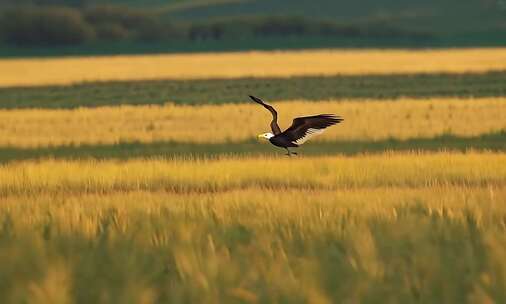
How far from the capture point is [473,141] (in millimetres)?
22656

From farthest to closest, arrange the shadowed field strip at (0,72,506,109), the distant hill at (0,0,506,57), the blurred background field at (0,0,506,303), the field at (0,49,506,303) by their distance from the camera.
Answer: the distant hill at (0,0,506,57) → the shadowed field strip at (0,72,506,109) → the blurred background field at (0,0,506,303) → the field at (0,49,506,303)

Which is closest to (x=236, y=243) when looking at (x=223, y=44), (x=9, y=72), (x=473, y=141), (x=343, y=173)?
(x=343, y=173)

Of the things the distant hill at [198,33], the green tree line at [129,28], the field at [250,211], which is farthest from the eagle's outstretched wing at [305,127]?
the green tree line at [129,28]

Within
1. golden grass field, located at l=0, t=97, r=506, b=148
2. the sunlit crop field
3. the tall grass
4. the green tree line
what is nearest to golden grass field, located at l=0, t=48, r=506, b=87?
the green tree line

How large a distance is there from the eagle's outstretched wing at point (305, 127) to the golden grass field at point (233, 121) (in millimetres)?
10458

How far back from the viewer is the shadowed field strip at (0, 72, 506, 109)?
37281 millimetres

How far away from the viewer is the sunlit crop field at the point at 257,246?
24.8 feet

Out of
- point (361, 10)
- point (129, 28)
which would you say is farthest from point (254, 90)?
point (361, 10)

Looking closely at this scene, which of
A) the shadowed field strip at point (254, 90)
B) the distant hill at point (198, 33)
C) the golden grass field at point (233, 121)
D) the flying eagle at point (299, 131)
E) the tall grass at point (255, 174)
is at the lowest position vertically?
the distant hill at point (198, 33)

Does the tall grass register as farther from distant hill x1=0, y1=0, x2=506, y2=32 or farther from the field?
distant hill x1=0, y1=0, x2=506, y2=32

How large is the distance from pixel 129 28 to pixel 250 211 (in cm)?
8617

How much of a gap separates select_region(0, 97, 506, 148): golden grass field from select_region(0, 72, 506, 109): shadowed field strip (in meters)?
3.84

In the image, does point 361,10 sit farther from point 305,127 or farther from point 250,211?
point 250,211

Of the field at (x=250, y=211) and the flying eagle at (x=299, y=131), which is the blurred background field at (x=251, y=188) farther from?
the flying eagle at (x=299, y=131)
